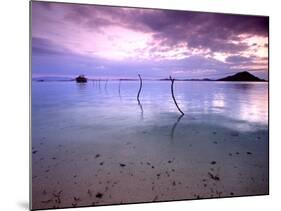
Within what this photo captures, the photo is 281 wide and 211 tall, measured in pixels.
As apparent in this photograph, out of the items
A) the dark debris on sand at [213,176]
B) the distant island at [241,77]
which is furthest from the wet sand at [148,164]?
the distant island at [241,77]

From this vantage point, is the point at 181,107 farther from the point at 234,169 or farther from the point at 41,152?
the point at 41,152

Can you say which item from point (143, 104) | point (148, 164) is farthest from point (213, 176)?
point (143, 104)

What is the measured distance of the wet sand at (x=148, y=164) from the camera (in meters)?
3.20

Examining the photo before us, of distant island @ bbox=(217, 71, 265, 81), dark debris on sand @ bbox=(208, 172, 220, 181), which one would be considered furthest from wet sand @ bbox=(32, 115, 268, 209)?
distant island @ bbox=(217, 71, 265, 81)

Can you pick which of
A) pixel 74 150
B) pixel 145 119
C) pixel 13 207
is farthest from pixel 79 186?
pixel 145 119

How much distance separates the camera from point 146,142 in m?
3.41

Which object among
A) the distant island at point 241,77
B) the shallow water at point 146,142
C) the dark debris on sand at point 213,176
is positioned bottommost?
the dark debris on sand at point 213,176

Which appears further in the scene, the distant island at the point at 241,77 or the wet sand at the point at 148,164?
the distant island at the point at 241,77

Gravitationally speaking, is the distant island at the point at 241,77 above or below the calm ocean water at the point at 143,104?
above

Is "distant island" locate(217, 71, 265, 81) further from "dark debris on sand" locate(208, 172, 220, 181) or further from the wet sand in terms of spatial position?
"dark debris on sand" locate(208, 172, 220, 181)

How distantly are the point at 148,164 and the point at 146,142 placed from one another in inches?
7.8

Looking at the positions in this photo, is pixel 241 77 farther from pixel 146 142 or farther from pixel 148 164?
pixel 148 164

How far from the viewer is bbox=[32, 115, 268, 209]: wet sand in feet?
10.5

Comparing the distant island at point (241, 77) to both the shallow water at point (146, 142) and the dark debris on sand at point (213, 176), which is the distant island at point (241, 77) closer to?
the shallow water at point (146, 142)
